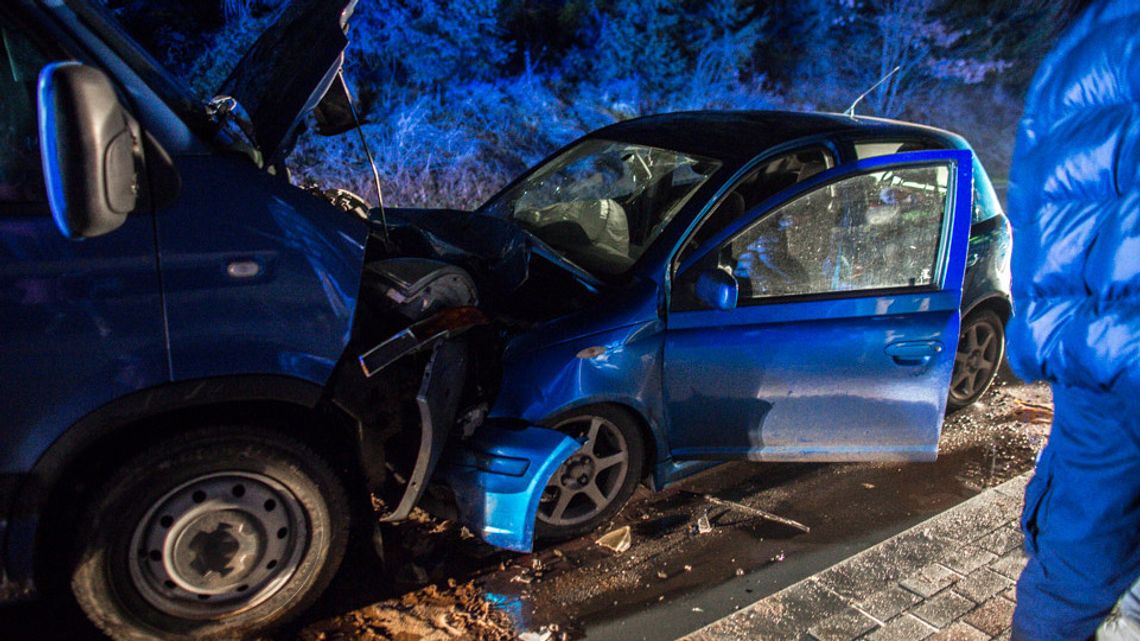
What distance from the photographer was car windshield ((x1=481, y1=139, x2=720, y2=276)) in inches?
160

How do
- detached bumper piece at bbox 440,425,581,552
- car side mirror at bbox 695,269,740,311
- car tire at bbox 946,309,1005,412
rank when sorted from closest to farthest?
1. detached bumper piece at bbox 440,425,581,552
2. car side mirror at bbox 695,269,740,311
3. car tire at bbox 946,309,1005,412

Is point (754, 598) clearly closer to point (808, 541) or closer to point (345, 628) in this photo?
point (808, 541)

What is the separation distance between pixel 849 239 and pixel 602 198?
1.36 meters

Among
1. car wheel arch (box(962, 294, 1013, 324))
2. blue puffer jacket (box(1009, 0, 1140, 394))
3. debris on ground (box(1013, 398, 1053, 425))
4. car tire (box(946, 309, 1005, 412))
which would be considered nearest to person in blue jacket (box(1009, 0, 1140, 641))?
blue puffer jacket (box(1009, 0, 1140, 394))

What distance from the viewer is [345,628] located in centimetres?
302

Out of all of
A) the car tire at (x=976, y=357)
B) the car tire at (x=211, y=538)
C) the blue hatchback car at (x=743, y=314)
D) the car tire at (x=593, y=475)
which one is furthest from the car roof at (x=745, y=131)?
the car tire at (x=211, y=538)

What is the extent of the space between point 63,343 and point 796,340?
8.93ft

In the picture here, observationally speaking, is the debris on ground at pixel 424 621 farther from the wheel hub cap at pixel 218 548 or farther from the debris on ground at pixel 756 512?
the debris on ground at pixel 756 512

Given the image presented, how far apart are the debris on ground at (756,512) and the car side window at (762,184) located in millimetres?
1267

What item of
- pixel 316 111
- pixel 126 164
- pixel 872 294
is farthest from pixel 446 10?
pixel 126 164

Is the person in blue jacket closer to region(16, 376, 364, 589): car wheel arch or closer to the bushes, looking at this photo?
region(16, 376, 364, 589): car wheel arch

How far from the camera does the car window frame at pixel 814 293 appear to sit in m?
3.49

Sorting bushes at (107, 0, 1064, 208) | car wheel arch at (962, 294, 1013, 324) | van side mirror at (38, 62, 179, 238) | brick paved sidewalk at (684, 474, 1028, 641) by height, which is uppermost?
bushes at (107, 0, 1064, 208)

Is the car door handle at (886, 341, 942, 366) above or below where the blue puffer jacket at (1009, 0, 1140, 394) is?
below
